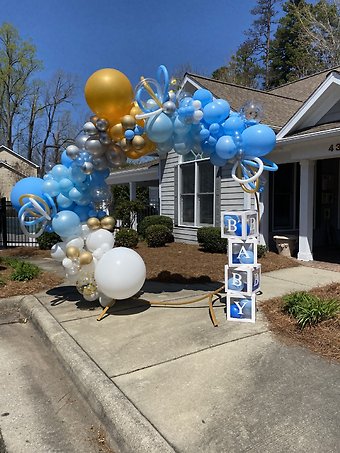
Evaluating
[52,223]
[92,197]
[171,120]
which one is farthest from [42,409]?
[171,120]

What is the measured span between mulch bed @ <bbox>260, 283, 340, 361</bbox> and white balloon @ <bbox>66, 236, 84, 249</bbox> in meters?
2.74

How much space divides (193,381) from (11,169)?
35048mm

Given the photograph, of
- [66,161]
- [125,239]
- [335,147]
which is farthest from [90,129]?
[125,239]

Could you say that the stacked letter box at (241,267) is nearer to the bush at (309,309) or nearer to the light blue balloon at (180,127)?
the bush at (309,309)

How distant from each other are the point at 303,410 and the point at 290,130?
7585 mm

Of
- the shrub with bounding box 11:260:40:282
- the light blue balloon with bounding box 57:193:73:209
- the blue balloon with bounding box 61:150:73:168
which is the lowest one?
the shrub with bounding box 11:260:40:282

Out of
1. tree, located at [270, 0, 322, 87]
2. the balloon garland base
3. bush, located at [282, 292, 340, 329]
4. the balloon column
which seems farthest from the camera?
tree, located at [270, 0, 322, 87]

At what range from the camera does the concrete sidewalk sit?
8.23 ft

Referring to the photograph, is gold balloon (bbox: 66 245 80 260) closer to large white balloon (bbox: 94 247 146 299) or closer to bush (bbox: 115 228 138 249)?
large white balloon (bbox: 94 247 146 299)

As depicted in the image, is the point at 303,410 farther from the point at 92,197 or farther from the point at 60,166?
the point at 60,166

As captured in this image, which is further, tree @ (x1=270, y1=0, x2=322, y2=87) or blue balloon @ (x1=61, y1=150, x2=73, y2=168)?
tree @ (x1=270, y1=0, x2=322, y2=87)

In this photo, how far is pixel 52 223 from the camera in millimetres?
5133

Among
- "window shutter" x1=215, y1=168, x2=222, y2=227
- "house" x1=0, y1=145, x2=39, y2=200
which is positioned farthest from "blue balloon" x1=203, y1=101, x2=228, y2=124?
"house" x1=0, y1=145, x2=39, y2=200

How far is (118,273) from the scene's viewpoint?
483 cm
